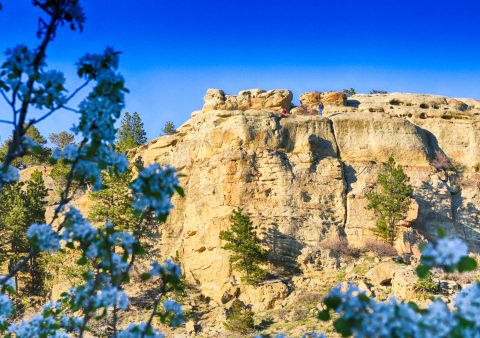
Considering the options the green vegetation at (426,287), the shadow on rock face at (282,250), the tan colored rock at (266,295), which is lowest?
the tan colored rock at (266,295)

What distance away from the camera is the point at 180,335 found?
104ft

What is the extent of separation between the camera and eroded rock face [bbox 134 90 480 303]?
38844 millimetres

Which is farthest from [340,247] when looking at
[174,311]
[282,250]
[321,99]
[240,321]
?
[174,311]

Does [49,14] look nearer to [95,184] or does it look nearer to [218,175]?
[95,184]

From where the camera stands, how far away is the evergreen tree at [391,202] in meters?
38.2

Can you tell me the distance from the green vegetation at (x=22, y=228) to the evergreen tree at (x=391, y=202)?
2571cm

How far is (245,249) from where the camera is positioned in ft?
115

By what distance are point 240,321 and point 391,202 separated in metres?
14.4

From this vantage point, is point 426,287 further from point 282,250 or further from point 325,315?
point 325,315

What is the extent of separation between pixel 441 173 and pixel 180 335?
25.5m

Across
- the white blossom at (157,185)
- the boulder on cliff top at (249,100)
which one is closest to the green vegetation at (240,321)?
the boulder on cliff top at (249,100)

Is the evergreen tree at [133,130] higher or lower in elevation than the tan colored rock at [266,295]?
higher

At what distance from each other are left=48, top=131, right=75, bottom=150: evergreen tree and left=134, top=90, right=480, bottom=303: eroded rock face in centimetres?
2873

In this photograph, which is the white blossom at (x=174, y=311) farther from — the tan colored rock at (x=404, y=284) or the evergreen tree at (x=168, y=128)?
the evergreen tree at (x=168, y=128)
